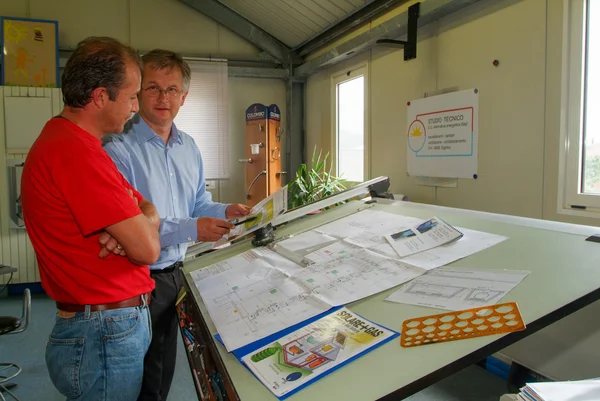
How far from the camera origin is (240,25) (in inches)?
198

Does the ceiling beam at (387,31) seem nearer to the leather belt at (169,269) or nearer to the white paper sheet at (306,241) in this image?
the white paper sheet at (306,241)

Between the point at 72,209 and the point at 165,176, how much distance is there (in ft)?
2.27

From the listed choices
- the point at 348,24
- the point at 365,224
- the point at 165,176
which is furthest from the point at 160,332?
the point at 348,24

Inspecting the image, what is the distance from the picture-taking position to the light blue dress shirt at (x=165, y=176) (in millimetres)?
1424

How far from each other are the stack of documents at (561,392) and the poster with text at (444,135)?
2.11 m

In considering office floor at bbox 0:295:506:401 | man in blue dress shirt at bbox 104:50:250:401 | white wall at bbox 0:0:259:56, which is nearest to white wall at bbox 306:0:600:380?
office floor at bbox 0:295:506:401

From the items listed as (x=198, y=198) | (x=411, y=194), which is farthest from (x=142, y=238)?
(x=411, y=194)

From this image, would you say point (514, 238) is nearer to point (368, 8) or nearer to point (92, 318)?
point (92, 318)

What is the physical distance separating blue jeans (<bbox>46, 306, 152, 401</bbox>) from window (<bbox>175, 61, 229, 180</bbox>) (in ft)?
13.9

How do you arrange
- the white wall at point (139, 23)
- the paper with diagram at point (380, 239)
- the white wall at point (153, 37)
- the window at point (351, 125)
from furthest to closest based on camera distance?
the white wall at point (139, 23) < the white wall at point (153, 37) < the window at point (351, 125) < the paper with diagram at point (380, 239)

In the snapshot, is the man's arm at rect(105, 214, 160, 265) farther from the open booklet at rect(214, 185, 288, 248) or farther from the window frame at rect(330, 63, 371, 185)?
the window frame at rect(330, 63, 371, 185)

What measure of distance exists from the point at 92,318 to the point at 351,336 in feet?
2.30

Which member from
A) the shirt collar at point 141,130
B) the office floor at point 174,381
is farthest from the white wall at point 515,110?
the shirt collar at point 141,130

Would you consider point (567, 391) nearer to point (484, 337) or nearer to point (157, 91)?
point (484, 337)
